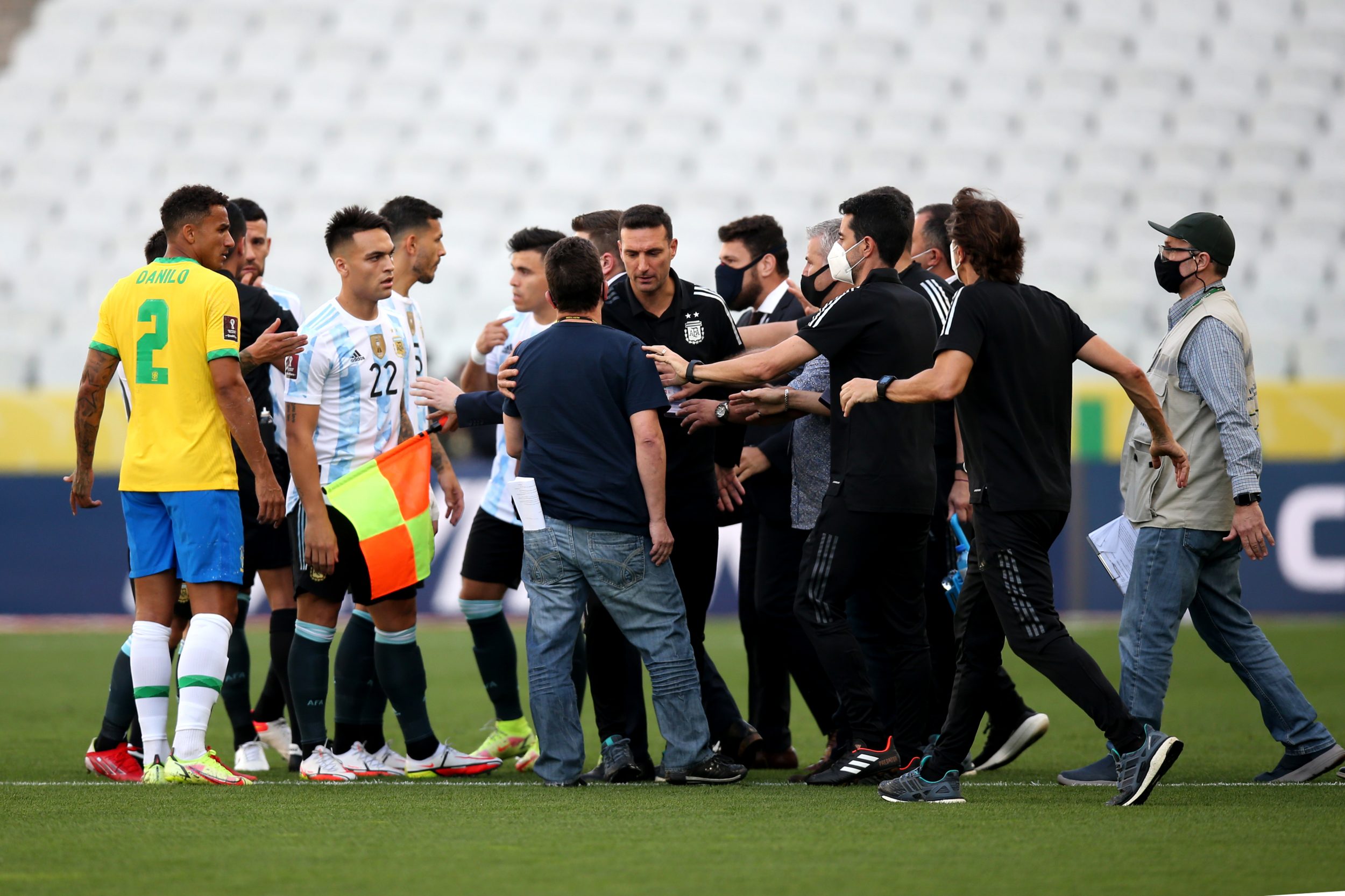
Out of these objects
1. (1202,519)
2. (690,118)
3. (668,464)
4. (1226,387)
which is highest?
(690,118)

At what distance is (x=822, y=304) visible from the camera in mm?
6074

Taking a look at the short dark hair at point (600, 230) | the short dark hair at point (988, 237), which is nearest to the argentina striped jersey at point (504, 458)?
the short dark hair at point (600, 230)

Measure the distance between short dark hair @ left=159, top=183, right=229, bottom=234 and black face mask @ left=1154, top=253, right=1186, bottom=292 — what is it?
3.65m

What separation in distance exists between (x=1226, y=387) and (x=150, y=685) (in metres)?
4.19

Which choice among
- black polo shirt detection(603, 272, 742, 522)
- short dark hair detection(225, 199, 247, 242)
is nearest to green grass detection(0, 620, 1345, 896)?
black polo shirt detection(603, 272, 742, 522)

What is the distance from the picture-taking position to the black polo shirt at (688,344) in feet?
18.9

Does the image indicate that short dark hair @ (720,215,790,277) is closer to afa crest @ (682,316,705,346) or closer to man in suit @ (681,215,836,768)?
man in suit @ (681,215,836,768)

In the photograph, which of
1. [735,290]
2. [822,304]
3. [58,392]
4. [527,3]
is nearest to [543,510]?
[822,304]

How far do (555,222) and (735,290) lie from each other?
10.6 metres

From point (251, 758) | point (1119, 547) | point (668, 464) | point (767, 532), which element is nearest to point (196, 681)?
point (251, 758)

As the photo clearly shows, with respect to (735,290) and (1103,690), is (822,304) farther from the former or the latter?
(1103,690)

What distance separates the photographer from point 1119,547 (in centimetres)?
593

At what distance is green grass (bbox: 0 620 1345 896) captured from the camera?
366cm

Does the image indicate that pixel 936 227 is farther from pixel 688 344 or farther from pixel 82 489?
pixel 82 489
